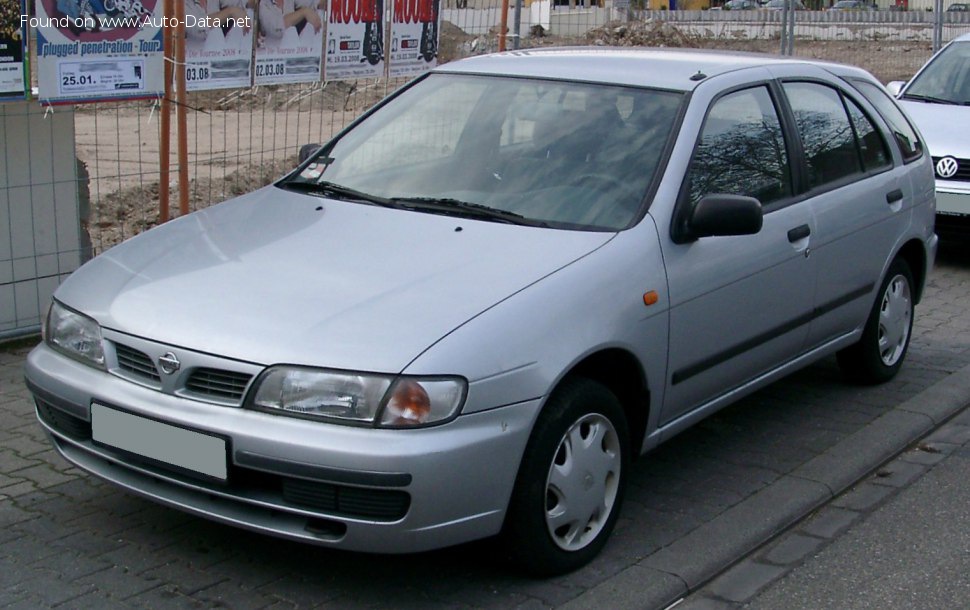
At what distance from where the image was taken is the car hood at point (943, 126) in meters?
9.37

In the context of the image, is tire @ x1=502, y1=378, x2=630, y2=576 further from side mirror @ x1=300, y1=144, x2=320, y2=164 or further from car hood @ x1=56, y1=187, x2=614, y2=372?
side mirror @ x1=300, y1=144, x2=320, y2=164

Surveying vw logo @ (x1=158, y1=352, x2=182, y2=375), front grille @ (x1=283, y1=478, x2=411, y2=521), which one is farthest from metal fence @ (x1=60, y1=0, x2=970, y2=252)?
front grille @ (x1=283, y1=478, x2=411, y2=521)

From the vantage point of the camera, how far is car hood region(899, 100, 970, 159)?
30.7 ft

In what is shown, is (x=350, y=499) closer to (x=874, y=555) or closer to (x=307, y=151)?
(x=874, y=555)

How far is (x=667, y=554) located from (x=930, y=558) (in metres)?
0.97

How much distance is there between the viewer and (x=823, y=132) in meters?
5.68

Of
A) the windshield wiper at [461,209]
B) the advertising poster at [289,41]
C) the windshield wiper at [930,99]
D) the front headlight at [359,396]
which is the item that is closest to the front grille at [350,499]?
the front headlight at [359,396]

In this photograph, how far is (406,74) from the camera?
8852mm

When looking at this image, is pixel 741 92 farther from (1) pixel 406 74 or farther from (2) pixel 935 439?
(1) pixel 406 74

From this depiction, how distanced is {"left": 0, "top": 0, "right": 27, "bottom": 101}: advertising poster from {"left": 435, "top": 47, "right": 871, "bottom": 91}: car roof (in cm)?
221

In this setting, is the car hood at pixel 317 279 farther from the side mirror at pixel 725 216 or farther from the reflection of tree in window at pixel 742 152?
the reflection of tree in window at pixel 742 152

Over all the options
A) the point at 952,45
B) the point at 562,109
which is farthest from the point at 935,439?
the point at 952,45

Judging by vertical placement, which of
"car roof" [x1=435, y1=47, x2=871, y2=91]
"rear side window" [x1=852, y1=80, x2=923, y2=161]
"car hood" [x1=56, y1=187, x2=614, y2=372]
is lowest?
"car hood" [x1=56, y1=187, x2=614, y2=372]

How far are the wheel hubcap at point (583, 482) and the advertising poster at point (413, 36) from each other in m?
4.95
